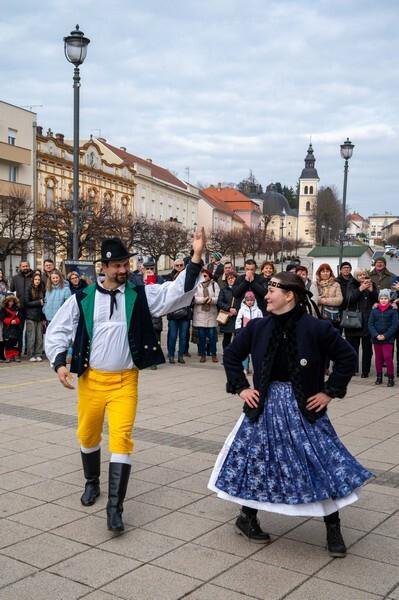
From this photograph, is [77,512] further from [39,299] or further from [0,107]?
[0,107]

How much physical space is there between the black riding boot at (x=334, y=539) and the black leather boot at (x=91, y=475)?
1865mm

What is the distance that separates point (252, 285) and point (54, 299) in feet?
12.5

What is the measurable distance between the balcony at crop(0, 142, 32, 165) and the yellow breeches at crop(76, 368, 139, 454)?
43.6 meters

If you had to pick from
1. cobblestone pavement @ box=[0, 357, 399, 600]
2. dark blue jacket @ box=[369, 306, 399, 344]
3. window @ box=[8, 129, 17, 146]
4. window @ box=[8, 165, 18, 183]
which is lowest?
cobblestone pavement @ box=[0, 357, 399, 600]

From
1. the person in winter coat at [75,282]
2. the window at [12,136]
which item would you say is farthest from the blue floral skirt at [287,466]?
the window at [12,136]

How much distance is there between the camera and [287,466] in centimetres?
429

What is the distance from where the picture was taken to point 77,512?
5.16 m

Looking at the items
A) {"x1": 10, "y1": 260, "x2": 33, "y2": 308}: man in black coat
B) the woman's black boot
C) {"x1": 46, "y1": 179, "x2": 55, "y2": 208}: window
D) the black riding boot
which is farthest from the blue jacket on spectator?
{"x1": 46, "y1": 179, "x2": 55, "y2": 208}: window

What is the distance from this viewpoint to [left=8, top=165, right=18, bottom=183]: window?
48312 mm

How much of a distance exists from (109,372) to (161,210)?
245 ft

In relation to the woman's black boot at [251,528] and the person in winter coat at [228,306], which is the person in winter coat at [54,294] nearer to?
the person in winter coat at [228,306]

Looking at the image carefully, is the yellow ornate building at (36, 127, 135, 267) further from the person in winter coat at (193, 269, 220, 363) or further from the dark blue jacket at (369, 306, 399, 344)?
the dark blue jacket at (369, 306, 399, 344)

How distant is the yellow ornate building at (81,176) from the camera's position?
5138 centimetres

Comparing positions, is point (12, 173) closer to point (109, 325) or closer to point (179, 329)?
point (179, 329)
